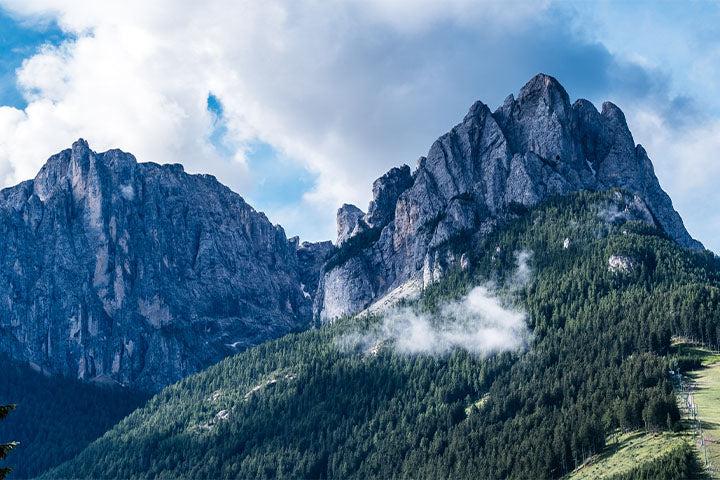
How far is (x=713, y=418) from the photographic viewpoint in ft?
488

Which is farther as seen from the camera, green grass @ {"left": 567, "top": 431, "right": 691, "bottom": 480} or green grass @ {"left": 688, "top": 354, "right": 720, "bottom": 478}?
green grass @ {"left": 567, "top": 431, "right": 691, "bottom": 480}

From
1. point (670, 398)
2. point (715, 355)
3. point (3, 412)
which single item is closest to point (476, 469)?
point (670, 398)

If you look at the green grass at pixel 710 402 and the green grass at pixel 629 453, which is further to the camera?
the green grass at pixel 629 453

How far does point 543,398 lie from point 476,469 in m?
27.7

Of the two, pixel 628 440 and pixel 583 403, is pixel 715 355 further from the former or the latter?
pixel 628 440

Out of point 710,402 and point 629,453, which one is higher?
point 710,402

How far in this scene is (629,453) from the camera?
14712cm

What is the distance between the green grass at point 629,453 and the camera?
451 ft

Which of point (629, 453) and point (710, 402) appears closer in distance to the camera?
point (629, 453)

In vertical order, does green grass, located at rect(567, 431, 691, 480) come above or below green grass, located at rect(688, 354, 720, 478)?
below

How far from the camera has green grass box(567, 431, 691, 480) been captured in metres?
138

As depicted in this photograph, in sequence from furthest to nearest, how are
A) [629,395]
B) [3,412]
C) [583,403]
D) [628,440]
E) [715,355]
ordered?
1. [715,355]
2. [583,403]
3. [629,395]
4. [628,440]
5. [3,412]

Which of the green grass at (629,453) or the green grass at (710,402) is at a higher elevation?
the green grass at (710,402)

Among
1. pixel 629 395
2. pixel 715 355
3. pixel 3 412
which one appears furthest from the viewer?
pixel 715 355
